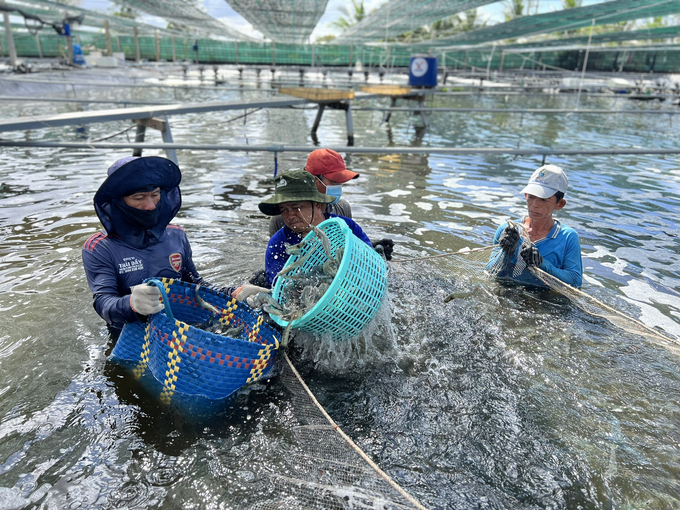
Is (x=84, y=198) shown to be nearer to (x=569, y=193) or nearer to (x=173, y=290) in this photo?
(x=173, y=290)

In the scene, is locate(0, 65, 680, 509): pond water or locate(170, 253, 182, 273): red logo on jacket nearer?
locate(0, 65, 680, 509): pond water

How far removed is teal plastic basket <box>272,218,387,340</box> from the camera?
2375 millimetres

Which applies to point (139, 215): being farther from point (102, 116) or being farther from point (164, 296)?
point (102, 116)

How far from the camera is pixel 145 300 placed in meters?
2.28

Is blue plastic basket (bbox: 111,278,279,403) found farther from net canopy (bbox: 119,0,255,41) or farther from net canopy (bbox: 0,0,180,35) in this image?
net canopy (bbox: 0,0,180,35)

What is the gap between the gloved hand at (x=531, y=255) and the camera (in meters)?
3.73

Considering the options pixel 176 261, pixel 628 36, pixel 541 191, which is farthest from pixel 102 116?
pixel 628 36

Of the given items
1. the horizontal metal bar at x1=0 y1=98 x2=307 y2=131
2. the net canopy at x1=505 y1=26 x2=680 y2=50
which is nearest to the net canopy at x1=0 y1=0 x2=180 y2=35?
the horizontal metal bar at x1=0 y1=98 x2=307 y2=131

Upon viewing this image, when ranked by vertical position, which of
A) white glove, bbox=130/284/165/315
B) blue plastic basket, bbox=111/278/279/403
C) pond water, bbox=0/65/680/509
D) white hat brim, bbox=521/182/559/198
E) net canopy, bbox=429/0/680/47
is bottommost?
pond water, bbox=0/65/680/509

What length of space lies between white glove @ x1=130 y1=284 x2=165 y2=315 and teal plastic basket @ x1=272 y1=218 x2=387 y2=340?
642 mm

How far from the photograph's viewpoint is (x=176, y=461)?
2.31 metres

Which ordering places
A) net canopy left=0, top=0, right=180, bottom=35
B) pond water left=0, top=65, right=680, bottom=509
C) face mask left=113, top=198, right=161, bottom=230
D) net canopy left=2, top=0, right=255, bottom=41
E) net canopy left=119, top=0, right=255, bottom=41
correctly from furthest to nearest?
1. net canopy left=0, top=0, right=180, bottom=35
2. net canopy left=2, top=0, right=255, bottom=41
3. net canopy left=119, top=0, right=255, bottom=41
4. face mask left=113, top=198, right=161, bottom=230
5. pond water left=0, top=65, right=680, bottom=509

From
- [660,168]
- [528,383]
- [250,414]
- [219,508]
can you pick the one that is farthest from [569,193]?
[219,508]

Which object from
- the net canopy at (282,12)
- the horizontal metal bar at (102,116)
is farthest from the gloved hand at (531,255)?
the net canopy at (282,12)
